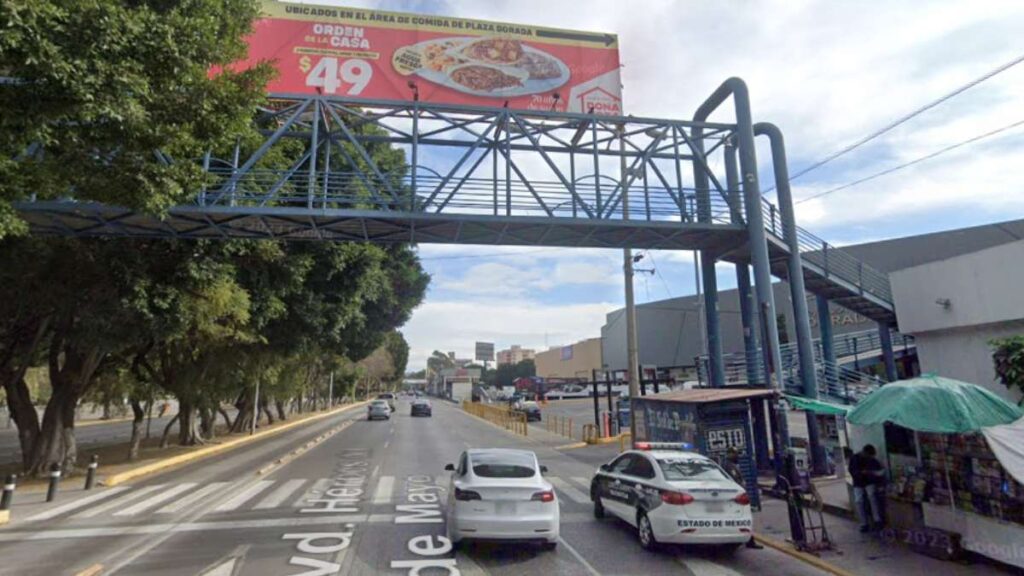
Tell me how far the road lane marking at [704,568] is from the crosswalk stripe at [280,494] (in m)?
8.40

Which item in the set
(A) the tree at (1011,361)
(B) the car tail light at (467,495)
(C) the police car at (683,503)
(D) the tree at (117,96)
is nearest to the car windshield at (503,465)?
(B) the car tail light at (467,495)

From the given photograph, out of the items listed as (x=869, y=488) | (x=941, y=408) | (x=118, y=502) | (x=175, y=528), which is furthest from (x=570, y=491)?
(x=118, y=502)

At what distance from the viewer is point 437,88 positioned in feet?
57.2

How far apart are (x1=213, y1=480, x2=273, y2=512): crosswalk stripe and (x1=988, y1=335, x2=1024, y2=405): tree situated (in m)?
15.5

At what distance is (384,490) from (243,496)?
124 inches

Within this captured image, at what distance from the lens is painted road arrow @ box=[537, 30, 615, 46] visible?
1828 cm

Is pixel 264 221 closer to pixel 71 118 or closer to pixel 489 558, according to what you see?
pixel 71 118

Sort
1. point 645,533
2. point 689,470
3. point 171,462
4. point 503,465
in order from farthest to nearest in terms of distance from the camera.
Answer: point 171,462 → point 503,465 → point 689,470 → point 645,533

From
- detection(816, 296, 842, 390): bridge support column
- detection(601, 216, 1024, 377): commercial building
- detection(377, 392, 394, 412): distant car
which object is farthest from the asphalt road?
detection(377, 392, 394, 412): distant car

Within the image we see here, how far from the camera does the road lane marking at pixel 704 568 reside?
7816mm

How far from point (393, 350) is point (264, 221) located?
79224mm

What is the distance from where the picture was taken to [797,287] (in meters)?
16.8

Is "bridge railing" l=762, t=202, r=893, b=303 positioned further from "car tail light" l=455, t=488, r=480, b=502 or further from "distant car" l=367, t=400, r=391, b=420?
"distant car" l=367, t=400, r=391, b=420

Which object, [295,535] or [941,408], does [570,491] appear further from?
[941,408]
